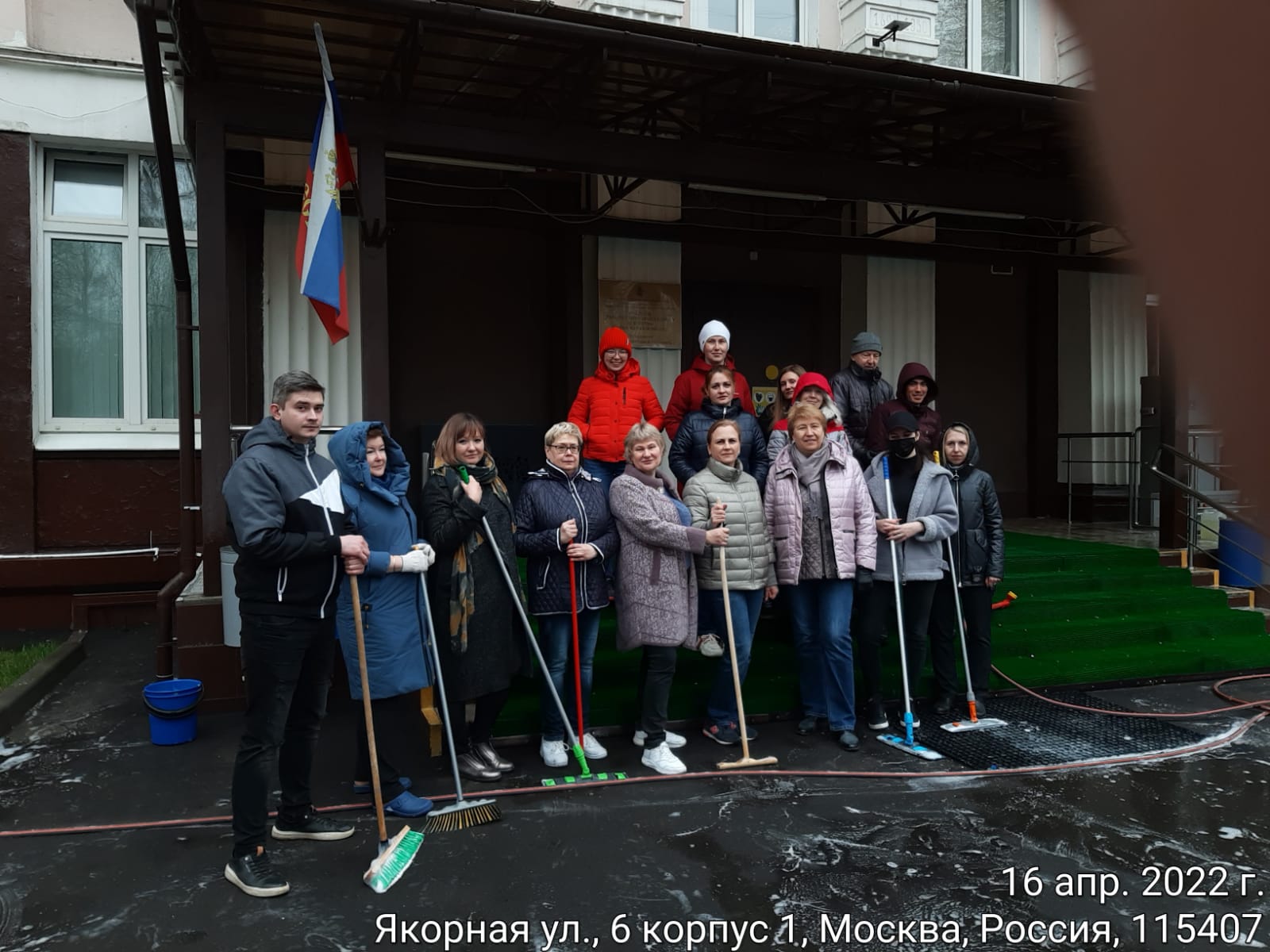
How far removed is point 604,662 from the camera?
5906mm

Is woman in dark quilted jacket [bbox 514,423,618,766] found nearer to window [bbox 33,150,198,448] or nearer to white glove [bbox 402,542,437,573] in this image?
white glove [bbox 402,542,437,573]

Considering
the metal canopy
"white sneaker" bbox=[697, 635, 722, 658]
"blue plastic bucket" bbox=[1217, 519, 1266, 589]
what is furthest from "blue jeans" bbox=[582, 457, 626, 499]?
"blue plastic bucket" bbox=[1217, 519, 1266, 589]

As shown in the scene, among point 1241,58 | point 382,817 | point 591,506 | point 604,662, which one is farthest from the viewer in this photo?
point 604,662

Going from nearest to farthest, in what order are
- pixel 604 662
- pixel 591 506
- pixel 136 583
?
pixel 591 506
pixel 604 662
pixel 136 583

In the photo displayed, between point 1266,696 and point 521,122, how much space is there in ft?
21.9

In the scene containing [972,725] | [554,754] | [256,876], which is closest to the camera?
[256,876]

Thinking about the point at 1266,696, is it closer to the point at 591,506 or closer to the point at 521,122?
the point at 591,506

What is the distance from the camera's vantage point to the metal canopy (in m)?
5.66

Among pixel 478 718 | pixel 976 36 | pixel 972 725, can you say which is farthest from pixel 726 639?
pixel 976 36

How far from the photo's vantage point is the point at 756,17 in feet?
31.5

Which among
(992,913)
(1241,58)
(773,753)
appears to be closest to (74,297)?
(773,753)

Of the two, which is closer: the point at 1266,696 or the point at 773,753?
the point at 773,753

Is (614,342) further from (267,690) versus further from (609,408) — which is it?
(267,690)

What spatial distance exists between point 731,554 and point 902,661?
1.31 meters
